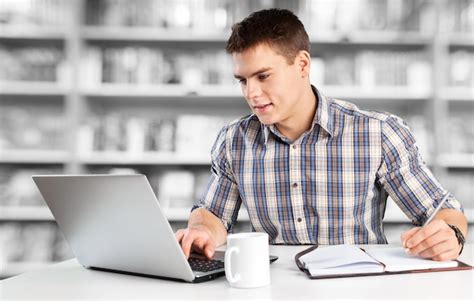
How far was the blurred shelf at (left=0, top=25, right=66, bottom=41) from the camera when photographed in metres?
2.52

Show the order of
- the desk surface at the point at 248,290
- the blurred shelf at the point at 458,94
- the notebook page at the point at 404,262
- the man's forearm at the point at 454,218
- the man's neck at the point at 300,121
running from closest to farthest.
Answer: the desk surface at the point at 248,290 < the notebook page at the point at 404,262 < the man's forearm at the point at 454,218 < the man's neck at the point at 300,121 < the blurred shelf at the point at 458,94

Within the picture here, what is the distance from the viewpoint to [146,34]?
2531mm

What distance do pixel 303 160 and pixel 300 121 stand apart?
0.40 feet

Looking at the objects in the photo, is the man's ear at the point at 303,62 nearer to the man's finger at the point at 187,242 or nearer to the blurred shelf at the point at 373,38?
the man's finger at the point at 187,242

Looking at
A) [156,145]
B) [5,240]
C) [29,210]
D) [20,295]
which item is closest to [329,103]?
[20,295]

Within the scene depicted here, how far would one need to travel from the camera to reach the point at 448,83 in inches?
99.8

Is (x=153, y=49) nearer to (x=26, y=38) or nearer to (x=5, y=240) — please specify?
(x=26, y=38)

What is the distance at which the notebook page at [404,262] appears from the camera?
0.83m

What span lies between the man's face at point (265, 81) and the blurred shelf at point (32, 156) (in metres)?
1.49

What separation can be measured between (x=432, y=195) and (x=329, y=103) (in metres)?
0.37

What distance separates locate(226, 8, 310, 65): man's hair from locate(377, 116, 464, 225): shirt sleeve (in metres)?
0.33

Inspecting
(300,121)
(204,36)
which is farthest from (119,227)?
(204,36)

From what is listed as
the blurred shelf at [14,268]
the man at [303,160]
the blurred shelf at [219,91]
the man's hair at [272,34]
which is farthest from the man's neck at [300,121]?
the blurred shelf at [14,268]

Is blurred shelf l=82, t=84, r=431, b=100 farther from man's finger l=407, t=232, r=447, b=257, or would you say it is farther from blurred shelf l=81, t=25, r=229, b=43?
man's finger l=407, t=232, r=447, b=257
